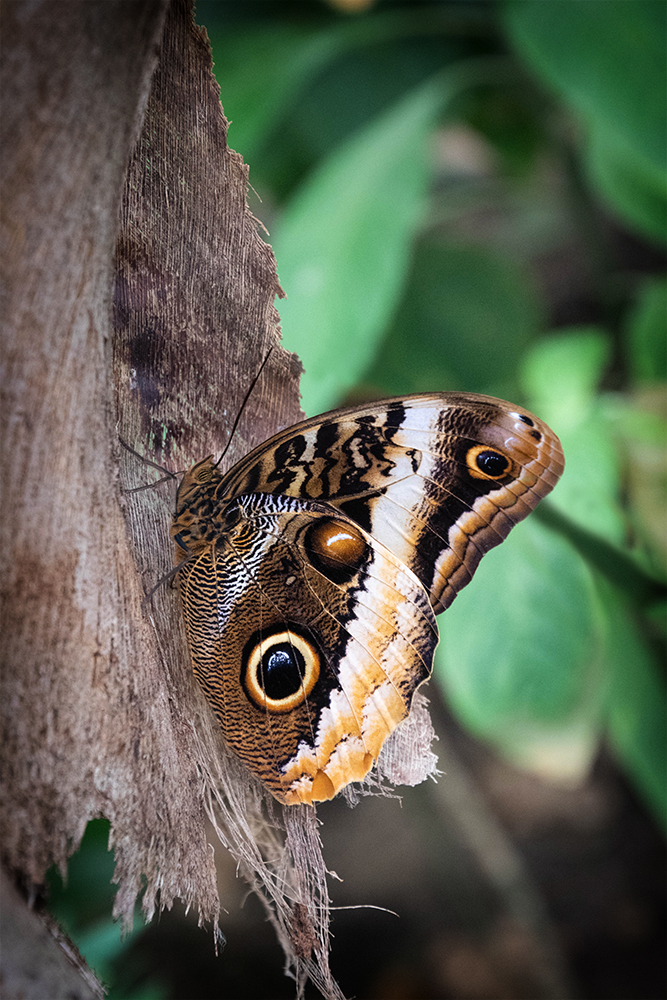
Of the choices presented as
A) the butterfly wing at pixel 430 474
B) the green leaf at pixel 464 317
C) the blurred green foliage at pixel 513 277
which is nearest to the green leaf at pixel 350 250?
the blurred green foliage at pixel 513 277

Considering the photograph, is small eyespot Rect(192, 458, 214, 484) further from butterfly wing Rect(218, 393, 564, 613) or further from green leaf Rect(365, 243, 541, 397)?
green leaf Rect(365, 243, 541, 397)

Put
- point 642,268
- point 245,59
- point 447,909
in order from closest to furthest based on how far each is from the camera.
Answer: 1. point 245,59
2. point 447,909
3. point 642,268

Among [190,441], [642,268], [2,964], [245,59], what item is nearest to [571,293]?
[642,268]

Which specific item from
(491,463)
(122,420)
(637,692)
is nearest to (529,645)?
(637,692)

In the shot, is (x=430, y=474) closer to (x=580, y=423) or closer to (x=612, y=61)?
(x=580, y=423)

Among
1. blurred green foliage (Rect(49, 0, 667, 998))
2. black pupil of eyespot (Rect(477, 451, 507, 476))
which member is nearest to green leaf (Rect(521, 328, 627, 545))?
blurred green foliage (Rect(49, 0, 667, 998))

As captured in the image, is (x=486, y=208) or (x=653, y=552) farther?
(x=486, y=208)

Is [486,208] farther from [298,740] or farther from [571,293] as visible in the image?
[298,740]
